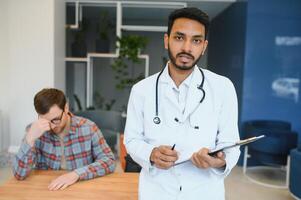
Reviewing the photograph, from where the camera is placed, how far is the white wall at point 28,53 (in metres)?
3.34

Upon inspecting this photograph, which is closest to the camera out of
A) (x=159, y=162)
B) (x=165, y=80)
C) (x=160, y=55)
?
(x=159, y=162)

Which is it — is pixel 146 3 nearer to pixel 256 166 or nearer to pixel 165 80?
pixel 256 166

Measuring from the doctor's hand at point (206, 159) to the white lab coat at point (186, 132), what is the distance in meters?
0.05

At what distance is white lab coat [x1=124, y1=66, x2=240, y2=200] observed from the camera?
1017 mm

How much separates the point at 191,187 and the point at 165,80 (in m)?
0.42

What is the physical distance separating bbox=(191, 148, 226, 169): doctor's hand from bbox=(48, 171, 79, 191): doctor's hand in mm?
747

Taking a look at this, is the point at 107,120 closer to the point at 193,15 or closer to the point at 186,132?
the point at 186,132

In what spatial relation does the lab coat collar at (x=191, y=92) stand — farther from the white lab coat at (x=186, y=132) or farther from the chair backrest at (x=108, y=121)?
the chair backrest at (x=108, y=121)

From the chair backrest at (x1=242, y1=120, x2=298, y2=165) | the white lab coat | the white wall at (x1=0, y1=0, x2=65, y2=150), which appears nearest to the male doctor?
the white lab coat

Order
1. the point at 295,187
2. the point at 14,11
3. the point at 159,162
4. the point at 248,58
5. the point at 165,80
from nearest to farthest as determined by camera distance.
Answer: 1. the point at 159,162
2. the point at 165,80
3. the point at 295,187
4. the point at 14,11
5. the point at 248,58

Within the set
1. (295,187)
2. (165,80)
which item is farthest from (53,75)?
(295,187)

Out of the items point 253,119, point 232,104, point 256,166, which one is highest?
point 232,104

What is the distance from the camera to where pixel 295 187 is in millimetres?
2816

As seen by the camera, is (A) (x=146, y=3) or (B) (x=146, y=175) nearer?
(B) (x=146, y=175)
